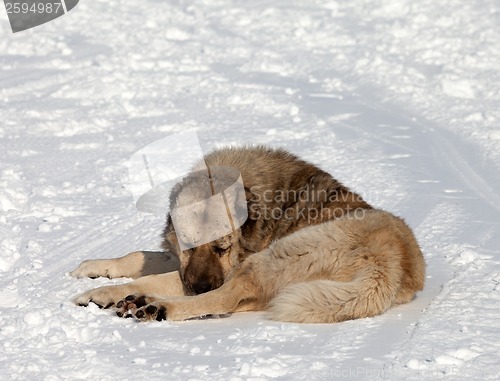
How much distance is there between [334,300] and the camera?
4.97 meters

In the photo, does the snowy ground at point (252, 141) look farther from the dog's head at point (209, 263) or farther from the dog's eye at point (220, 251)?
the dog's eye at point (220, 251)

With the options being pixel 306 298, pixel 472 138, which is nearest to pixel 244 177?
pixel 306 298

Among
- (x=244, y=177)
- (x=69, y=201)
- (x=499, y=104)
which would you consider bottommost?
(x=499, y=104)

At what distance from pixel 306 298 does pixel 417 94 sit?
6496mm

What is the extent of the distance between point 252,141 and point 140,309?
15.1 ft

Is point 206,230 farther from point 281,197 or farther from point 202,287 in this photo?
point 281,197

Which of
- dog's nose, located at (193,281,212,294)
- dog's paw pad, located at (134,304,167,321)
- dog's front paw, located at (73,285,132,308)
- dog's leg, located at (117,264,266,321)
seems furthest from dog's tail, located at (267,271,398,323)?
dog's front paw, located at (73,285,132,308)

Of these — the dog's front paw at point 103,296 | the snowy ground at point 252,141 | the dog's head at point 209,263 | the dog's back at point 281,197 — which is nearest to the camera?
the snowy ground at point 252,141

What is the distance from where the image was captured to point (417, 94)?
10883mm

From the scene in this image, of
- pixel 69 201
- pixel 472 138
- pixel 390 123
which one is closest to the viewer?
pixel 69 201

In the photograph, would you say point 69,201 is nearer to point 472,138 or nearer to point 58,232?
point 58,232

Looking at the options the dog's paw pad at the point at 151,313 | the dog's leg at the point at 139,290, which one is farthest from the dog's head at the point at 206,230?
the dog's paw pad at the point at 151,313

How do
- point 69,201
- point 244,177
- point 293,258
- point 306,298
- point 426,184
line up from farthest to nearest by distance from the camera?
point 426,184
point 69,201
point 244,177
point 293,258
point 306,298

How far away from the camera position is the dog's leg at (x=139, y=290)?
5375mm
